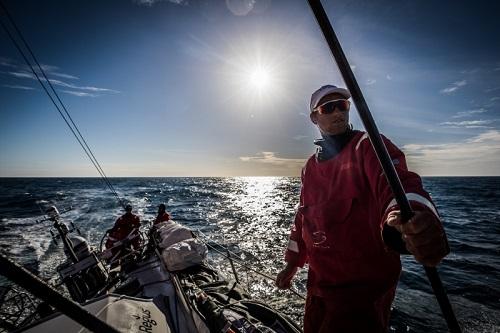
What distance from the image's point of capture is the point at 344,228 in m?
1.77

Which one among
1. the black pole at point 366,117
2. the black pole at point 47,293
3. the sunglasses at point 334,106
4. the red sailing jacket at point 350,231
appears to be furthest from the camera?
the sunglasses at point 334,106

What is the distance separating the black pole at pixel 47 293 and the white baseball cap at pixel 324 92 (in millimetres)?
1844

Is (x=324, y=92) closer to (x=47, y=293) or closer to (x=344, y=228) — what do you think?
(x=344, y=228)

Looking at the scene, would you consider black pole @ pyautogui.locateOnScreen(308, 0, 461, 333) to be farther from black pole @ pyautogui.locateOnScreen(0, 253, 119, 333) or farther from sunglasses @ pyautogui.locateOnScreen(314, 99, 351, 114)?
sunglasses @ pyautogui.locateOnScreen(314, 99, 351, 114)

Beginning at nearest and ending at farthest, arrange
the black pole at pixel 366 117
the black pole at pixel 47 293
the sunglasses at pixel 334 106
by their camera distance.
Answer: the black pole at pixel 47 293, the black pole at pixel 366 117, the sunglasses at pixel 334 106

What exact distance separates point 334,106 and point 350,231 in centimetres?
91

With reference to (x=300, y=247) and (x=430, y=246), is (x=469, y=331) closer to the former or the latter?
(x=300, y=247)

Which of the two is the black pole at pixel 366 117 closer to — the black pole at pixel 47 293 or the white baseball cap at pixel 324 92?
the black pole at pixel 47 293

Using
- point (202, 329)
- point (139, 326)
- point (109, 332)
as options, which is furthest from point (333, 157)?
point (202, 329)

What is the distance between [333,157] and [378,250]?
0.69 m

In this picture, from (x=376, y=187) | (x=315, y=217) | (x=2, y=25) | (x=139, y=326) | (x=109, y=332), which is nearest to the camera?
(x=109, y=332)

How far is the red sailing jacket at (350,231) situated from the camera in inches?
65.6

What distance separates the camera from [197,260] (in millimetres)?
4426

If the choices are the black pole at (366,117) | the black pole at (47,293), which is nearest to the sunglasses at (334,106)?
the black pole at (366,117)
